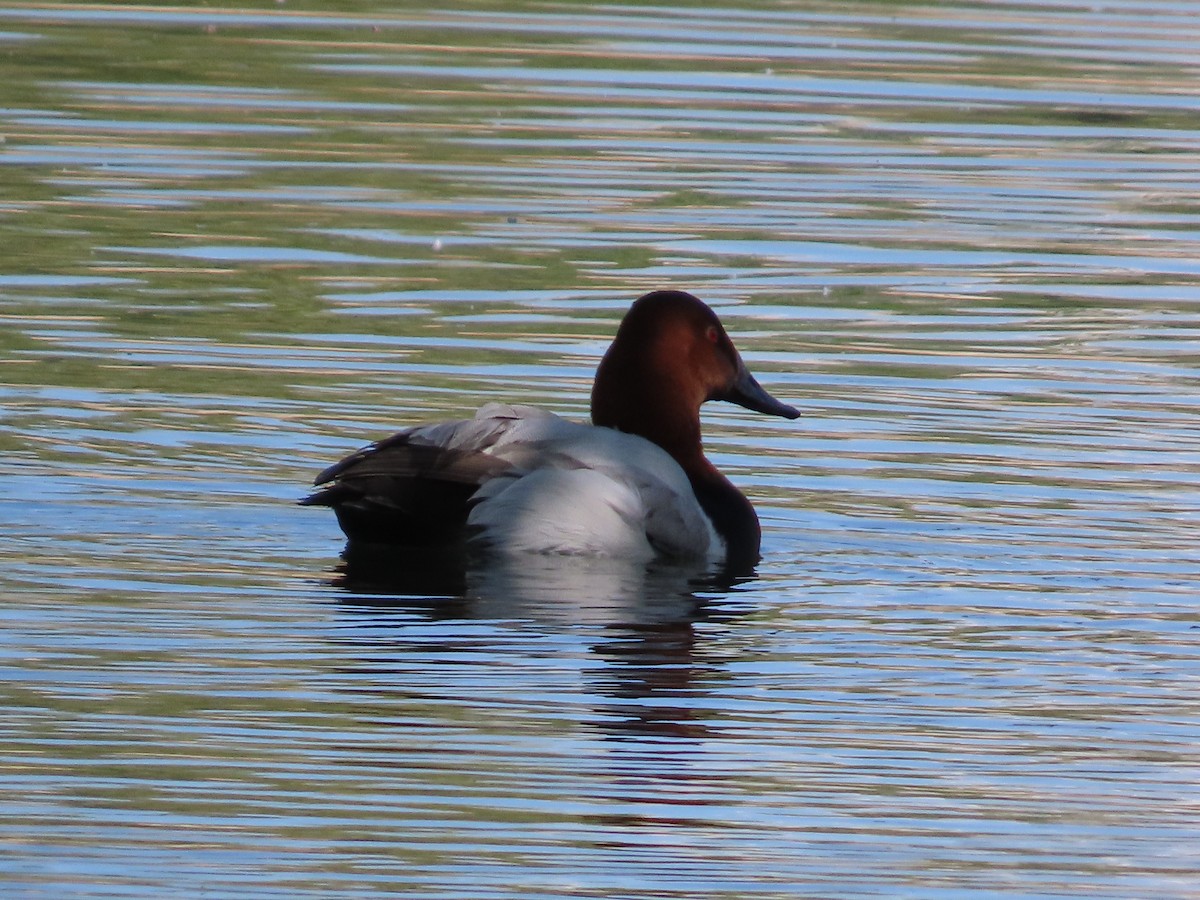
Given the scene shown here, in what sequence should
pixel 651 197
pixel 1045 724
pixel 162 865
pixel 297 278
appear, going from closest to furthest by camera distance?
pixel 162 865, pixel 1045 724, pixel 297 278, pixel 651 197

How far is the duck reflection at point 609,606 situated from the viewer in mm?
6852

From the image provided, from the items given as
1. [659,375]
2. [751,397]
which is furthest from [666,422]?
[751,397]

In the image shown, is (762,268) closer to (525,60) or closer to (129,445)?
(129,445)

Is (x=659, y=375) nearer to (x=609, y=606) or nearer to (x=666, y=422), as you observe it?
(x=666, y=422)

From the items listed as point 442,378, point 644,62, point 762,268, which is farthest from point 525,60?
point 442,378

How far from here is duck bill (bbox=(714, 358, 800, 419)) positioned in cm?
968

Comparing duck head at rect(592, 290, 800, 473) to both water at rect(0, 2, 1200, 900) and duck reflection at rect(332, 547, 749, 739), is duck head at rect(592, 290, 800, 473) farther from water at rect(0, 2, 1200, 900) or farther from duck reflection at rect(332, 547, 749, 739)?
duck reflection at rect(332, 547, 749, 739)

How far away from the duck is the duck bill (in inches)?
25.1

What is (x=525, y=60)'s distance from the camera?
1942 centimetres

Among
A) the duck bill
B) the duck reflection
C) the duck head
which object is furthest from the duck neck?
the duck reflection

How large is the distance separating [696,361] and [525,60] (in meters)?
10.3

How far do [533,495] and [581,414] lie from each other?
2.16 metres

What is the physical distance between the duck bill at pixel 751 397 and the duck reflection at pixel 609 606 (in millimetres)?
1134

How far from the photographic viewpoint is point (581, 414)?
1048 centimetres
